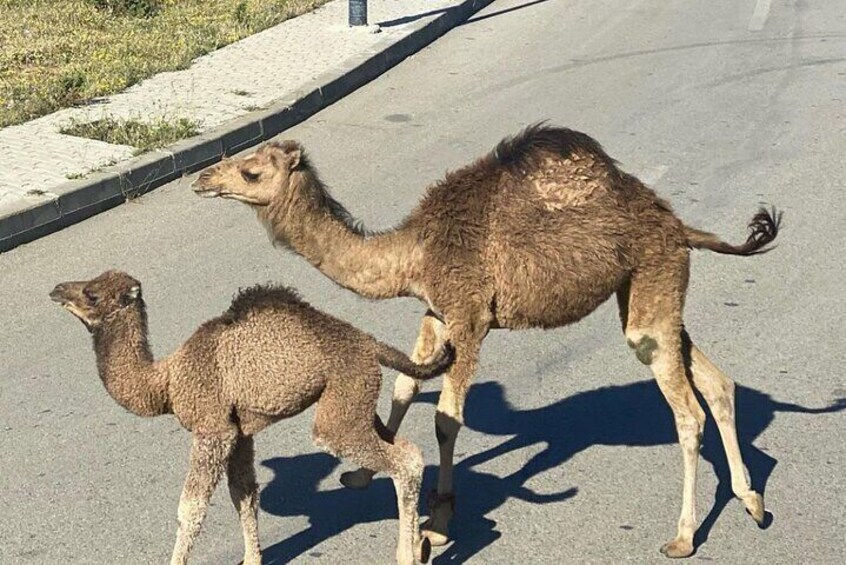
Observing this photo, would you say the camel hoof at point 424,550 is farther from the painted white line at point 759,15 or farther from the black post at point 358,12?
the painted white line at point 759,15

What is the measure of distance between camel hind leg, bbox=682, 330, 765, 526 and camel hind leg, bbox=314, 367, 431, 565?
162cm

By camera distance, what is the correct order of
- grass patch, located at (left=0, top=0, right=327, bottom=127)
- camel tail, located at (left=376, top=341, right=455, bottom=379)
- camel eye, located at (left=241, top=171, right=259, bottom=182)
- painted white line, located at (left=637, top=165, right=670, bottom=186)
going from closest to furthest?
camel tail, located at (left=376, top=341, right=455, bottom=379)
camel eye, located at (left=241, top=171, right=259, bottom=182)
painted white line, located at (left=637, top=165, right=670, bottom=186)
grass patch, located at (left=0, top=0, right=327, bottom=127)

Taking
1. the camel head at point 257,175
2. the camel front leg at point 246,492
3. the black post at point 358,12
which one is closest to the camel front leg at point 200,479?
the camel front leg at point 246,492

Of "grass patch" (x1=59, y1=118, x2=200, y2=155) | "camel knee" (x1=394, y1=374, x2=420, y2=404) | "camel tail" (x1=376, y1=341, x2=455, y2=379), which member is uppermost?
"camel tail" (x1=376, y1=341, x2=455, y2=379)

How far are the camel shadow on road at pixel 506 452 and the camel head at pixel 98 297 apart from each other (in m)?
1.33

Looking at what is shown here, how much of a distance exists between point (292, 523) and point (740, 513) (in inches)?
82.5

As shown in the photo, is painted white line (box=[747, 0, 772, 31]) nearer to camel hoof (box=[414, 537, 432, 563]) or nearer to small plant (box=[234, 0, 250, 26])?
small plant (box=[234, 0, 250, 26])

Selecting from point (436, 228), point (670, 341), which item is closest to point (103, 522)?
point (436, 228)

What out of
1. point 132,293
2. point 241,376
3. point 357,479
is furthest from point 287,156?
point 357,479

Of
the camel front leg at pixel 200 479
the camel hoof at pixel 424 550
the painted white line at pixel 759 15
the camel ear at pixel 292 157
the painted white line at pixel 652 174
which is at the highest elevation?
the camel ear at pixel 292 157

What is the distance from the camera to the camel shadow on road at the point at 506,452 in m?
6.45

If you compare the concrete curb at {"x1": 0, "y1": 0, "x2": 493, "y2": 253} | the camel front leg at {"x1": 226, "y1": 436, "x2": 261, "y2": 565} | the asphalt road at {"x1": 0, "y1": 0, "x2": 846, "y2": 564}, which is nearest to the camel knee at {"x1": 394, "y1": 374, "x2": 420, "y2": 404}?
the asphalt road at {"x1": 0, "y1": 0, "x2": 846, "y2": 564}

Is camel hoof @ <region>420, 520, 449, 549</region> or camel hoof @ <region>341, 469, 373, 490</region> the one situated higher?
camel hoof @ <region>420, 520, 449, 549</region>

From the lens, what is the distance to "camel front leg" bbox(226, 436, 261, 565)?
19.3 ft
